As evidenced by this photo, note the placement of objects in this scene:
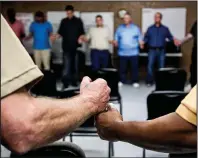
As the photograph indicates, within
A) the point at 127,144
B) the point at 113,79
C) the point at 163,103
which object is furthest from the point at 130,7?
Result: the point at 163,103

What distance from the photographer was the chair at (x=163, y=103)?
10.8 feet

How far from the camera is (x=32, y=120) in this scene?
0.94m

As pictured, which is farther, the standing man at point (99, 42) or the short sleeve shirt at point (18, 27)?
the short sleeve shirt at point (18, 27)

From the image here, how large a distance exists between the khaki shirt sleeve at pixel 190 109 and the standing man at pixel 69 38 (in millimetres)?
6512

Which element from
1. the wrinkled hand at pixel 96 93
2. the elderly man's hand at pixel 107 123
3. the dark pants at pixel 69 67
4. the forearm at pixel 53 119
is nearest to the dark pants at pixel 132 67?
the dark pants at pixel 69 67

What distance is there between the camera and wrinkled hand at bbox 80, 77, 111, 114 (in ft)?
4.46

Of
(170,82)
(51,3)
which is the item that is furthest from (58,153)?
(51,3)

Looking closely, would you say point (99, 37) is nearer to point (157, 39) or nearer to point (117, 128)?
point (157, 39)

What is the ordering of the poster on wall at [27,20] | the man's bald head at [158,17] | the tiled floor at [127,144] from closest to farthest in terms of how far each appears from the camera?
the tiled floor at [127,144]
the man's bald head at [158,17]
the poster on wall at [27,20]

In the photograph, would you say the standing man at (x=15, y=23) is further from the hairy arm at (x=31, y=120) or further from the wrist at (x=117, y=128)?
the hairy arm at (x=31, y=120)

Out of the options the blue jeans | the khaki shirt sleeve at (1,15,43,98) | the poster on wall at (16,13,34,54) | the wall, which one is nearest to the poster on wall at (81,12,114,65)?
the wall

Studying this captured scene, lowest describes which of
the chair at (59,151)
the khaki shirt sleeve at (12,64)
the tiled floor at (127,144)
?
the tiled floor at (127,144)

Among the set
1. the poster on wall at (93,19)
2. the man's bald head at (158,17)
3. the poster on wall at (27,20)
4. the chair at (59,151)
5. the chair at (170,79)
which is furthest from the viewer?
the poster on wall at (27,20)

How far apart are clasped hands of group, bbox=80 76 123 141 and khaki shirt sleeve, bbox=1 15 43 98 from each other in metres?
0.45
